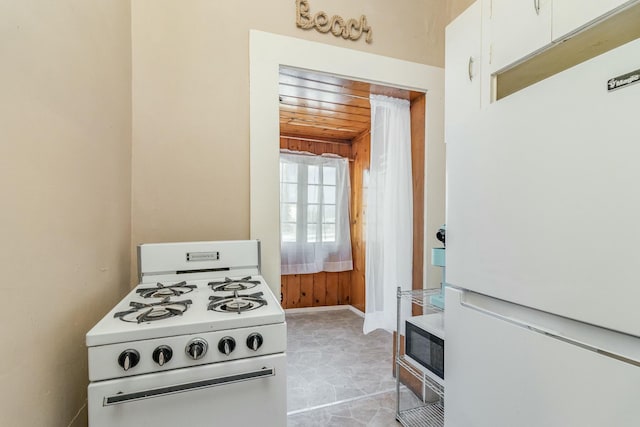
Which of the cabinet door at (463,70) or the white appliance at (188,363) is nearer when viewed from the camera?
the white appliance at (188,363)

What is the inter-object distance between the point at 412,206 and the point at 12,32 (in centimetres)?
195

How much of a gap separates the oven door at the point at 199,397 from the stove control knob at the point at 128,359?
0.04 m

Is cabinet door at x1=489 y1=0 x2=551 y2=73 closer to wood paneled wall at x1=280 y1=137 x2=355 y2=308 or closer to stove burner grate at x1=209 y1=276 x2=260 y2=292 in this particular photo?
stove burner grate at x1=209 y1=276 x2=260 y2=292

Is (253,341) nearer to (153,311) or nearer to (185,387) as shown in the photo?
(185,387)

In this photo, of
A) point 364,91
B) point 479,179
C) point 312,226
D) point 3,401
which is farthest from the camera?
point 312,226

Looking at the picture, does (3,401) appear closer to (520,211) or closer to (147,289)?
(147,289)

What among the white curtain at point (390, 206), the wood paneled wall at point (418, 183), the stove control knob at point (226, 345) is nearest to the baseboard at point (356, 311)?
the white curtain at point (390, 206)

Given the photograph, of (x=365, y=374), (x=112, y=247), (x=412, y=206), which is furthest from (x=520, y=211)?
(x=365, y=374)

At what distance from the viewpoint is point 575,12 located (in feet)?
2.72

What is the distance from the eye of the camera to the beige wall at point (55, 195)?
663mm

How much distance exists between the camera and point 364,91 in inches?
76.0

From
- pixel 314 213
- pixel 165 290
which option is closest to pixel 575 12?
pixel 165 290

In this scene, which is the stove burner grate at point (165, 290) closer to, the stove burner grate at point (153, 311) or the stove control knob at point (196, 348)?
the stove burner grate at point (153, 311)

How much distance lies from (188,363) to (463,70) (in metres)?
1.46
